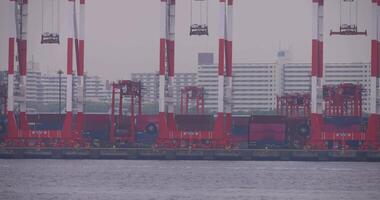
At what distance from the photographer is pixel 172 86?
94.5 metres

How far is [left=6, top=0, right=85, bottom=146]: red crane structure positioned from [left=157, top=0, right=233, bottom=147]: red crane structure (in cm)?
637

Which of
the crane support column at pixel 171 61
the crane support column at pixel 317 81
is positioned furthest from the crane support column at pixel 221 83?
the crane support column at pixel 317 81

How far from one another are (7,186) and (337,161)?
3717 cm

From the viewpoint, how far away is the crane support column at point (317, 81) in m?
92.4

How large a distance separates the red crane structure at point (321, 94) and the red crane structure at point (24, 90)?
16.7m

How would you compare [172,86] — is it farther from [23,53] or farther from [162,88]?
[23,53]

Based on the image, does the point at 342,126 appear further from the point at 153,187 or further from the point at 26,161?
the point at 153,187

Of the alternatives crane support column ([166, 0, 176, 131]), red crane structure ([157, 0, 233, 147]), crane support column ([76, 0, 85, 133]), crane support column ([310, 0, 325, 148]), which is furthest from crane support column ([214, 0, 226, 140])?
crane support column ([76, 0, 85, 133])

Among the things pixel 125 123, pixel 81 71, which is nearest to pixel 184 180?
pixel 81 71

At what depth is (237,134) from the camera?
107m

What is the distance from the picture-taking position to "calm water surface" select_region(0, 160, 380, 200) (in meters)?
60.7

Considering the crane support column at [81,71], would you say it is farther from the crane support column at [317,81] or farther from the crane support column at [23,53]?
the crane support column at [317,81]

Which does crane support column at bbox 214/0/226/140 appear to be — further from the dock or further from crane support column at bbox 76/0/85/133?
crane support column at bbox 76/0/85/133

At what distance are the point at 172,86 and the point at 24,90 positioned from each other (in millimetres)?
10705
